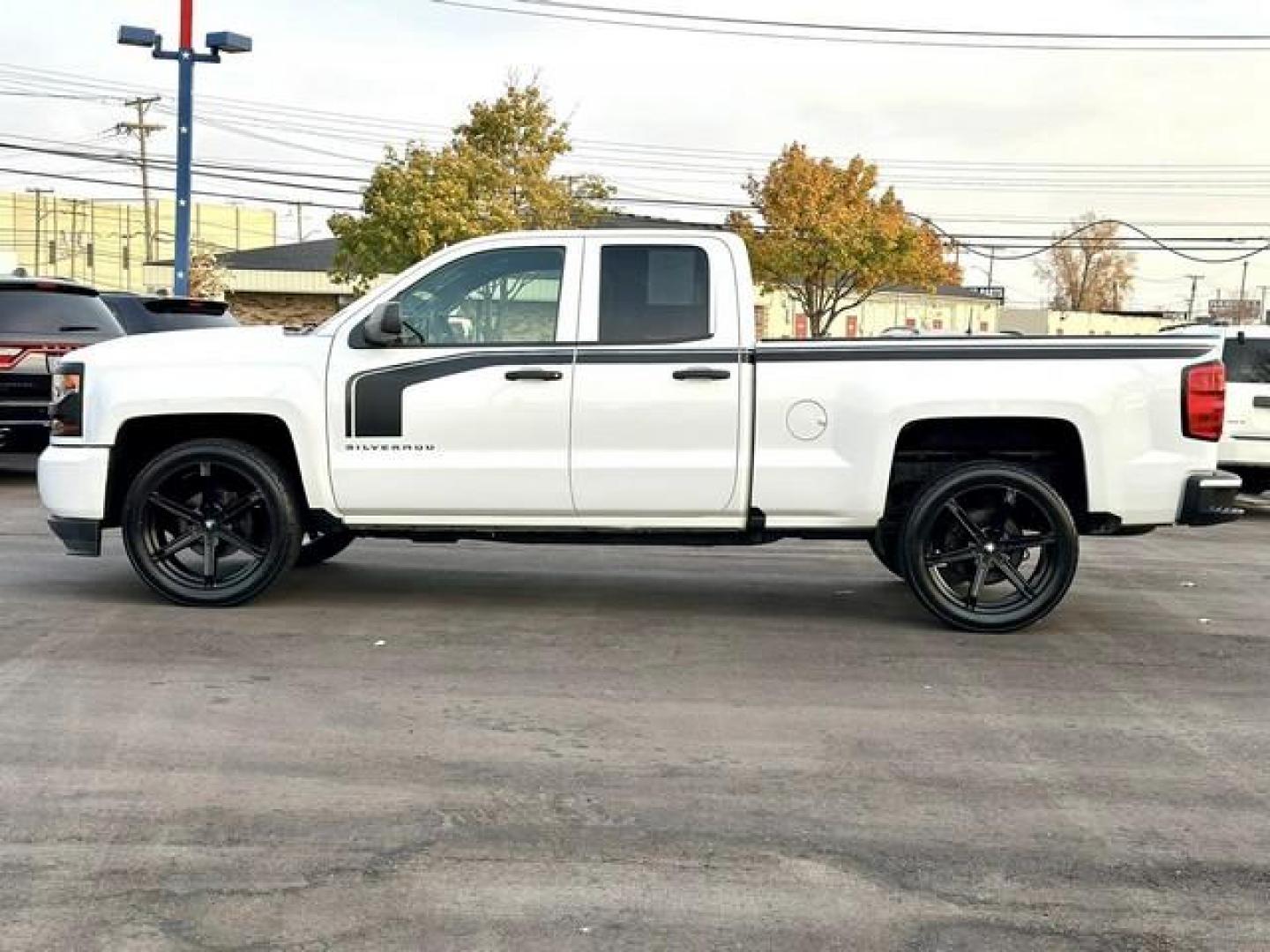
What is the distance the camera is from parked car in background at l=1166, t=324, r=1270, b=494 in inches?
527

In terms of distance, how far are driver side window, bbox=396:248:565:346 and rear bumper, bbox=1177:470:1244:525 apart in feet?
11.3

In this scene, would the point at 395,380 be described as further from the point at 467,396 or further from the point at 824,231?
the point at 824,231

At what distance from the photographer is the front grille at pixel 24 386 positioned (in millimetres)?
12938

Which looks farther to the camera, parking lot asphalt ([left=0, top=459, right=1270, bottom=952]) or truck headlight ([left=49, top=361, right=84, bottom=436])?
truck headlight ([left=49, top=361, right=84, bottom=436])

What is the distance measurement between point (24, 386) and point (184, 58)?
13303mm

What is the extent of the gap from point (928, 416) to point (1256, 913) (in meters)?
3.52

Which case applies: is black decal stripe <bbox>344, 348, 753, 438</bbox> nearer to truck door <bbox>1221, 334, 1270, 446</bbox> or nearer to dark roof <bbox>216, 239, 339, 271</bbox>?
truck door <bbox>1221, 334, 1270, 446</bbox>

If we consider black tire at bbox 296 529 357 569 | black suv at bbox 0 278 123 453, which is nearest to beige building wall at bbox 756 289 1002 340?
black suv at bbox 0 278 123 453

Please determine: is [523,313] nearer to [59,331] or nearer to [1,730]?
[1,730]

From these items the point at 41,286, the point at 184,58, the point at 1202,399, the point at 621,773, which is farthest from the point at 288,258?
the point at 621,773

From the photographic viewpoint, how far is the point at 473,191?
33.5m

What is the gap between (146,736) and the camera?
5285 mm

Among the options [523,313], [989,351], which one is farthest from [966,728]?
[523,313]

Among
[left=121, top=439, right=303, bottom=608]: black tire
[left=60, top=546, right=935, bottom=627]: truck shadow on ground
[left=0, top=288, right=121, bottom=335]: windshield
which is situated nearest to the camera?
[left=121, top=439, right=303, bottom=608]: black tire
